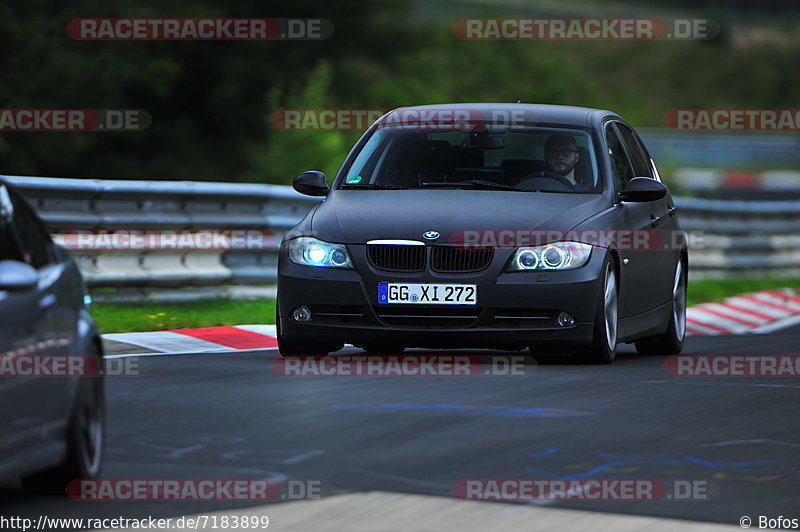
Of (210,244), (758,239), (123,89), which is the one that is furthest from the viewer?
(123,89)

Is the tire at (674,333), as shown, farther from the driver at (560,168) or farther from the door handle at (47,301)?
the door handle at (47,301)

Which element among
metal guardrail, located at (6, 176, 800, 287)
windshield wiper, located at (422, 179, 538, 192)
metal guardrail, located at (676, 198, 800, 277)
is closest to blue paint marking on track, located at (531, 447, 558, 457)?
windshield wiper, located at (422, 179, 538, 192)

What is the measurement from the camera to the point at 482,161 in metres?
11.9

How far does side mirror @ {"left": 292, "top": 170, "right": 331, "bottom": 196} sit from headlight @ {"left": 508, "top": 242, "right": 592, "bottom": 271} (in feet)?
5.62

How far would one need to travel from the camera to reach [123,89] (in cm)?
3522

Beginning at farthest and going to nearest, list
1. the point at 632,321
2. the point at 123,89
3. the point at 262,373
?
the point at 123,89
the point at 632,321
the point at 262,373

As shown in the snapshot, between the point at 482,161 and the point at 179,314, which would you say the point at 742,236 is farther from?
the point at 482,161

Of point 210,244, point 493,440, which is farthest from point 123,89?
point 493,440

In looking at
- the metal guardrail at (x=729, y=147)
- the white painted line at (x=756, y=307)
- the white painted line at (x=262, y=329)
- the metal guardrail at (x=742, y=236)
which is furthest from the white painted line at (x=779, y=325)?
the metal guardrail at (x=729, y=147)

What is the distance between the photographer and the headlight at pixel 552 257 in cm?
Result: 1077

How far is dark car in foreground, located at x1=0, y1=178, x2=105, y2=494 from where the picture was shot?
5.84m

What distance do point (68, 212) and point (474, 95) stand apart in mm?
27031

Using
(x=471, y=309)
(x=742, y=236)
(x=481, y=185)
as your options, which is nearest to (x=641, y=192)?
(x=481, y=185)

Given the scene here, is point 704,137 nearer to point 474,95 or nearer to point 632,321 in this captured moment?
point 474,95
